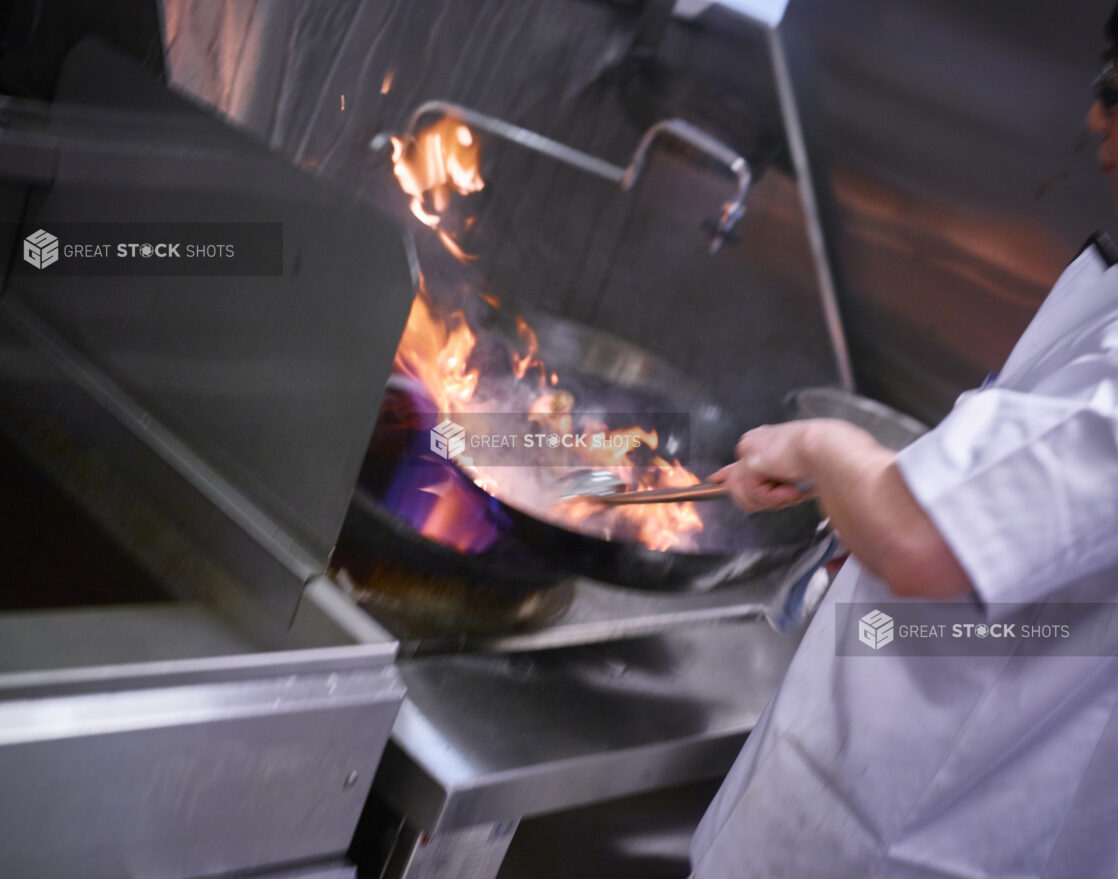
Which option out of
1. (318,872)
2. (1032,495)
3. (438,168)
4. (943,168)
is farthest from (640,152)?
(318,872)

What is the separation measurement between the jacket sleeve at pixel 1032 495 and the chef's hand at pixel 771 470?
0.17 m

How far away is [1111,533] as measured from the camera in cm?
76

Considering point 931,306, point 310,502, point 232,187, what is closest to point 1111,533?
point 310,502

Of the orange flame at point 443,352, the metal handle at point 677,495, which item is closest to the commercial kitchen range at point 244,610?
the metal handle at point 677,495

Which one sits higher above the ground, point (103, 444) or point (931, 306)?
point (931, 306)

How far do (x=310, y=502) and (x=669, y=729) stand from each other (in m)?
0.48

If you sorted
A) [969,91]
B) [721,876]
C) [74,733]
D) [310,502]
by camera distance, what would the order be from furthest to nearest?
[969,91]
[721,876]
[310,502]
[74,733]

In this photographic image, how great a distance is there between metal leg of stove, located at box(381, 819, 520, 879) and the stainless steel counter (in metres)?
0.02

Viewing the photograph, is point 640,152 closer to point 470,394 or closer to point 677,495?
point 470,394

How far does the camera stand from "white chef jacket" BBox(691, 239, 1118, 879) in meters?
0.75

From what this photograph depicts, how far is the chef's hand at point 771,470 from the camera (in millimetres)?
930

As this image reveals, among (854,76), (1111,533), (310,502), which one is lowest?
(310,502)

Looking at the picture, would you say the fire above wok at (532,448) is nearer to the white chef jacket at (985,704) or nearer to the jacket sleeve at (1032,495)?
the white chef jacket at (985,704)

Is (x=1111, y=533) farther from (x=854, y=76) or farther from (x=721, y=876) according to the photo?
(x=854, y=76)
